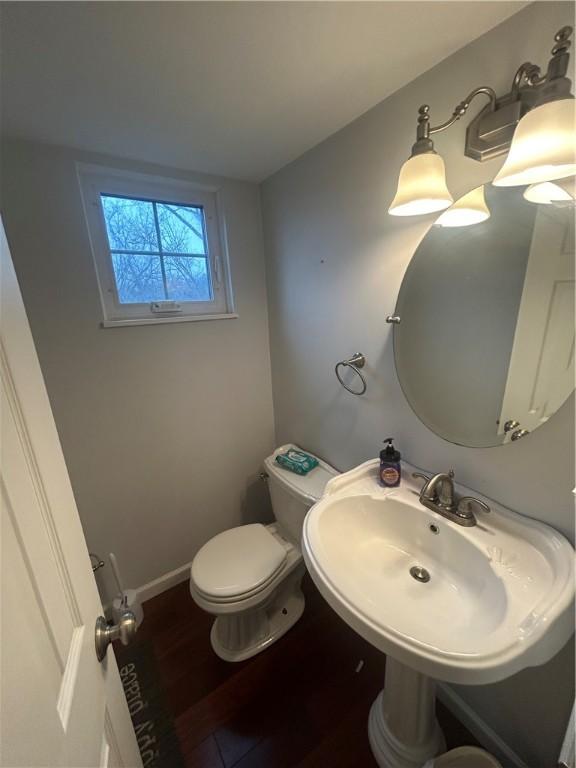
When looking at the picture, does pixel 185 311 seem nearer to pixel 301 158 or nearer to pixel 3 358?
pixel 301 158

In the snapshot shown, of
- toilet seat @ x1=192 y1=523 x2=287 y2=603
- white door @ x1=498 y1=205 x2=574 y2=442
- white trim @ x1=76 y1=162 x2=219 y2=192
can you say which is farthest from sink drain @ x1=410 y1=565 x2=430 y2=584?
white trim @ x1=76 y1=162 x2=219 y2=192

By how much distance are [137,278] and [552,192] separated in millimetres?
1498

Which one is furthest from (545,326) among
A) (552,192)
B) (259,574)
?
(259,574)

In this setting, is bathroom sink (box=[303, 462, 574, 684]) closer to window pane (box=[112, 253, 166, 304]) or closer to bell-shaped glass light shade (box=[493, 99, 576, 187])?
bell-shaped glass light shade (box=[493, 99, 576, 187])

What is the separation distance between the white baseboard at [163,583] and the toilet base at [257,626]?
1.15 feet

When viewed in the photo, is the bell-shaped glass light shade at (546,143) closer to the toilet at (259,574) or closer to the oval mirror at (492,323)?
the oval mirror at (492,323)

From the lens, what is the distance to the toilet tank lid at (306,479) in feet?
4.62

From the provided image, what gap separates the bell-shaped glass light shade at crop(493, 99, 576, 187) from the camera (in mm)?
595

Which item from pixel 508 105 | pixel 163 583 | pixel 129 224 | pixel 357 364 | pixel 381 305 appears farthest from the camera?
pixel 163 583

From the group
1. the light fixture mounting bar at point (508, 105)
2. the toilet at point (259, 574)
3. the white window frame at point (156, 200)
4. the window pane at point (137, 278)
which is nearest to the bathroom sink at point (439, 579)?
the toilet at point (259, 574)

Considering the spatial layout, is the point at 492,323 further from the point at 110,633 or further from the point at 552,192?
the point at 110,633

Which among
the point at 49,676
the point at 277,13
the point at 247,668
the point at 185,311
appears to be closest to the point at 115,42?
the point at 277,13

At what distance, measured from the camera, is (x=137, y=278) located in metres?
1.46

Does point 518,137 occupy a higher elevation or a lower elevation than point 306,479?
higher
